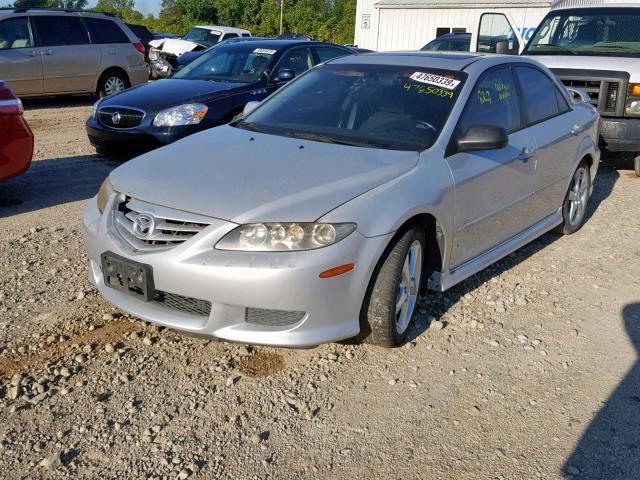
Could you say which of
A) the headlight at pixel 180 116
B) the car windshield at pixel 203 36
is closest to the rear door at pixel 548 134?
the headlight at pixel 180 116

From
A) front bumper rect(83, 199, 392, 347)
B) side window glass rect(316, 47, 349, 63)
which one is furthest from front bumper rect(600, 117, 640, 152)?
front bumper rect(83, 199, 392, 347)

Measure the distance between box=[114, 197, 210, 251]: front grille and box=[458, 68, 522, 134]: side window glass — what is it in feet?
6.12

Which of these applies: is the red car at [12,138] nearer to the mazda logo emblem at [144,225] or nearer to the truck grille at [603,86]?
the mazda logo emblem at [144,225]

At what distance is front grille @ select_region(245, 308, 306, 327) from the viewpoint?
3.37 metres

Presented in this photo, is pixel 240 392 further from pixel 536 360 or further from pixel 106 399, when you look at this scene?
pixel 536 360

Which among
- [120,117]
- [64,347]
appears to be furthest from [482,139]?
[120,117]

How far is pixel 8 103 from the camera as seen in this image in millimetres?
6027

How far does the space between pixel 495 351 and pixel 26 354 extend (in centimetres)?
261

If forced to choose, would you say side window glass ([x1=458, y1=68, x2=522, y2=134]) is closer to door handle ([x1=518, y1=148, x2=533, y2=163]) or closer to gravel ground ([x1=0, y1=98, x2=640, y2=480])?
door handle ([x1=518, y1=148, x2=533, y2=163])

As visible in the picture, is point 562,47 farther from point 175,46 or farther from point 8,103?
point 175,46

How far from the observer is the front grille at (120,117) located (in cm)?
760

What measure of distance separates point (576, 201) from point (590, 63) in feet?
9.43

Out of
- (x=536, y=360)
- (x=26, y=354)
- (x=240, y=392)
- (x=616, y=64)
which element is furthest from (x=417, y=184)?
(x=616, y=64)

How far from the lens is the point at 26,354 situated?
3691 millimetres
